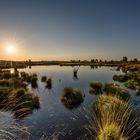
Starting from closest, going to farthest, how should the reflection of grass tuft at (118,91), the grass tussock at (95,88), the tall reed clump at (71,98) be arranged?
1. the tall reed clump at (71,98)
2. the reflection of grass tuft at (118,91)
3. the grass tussock at (95,88)

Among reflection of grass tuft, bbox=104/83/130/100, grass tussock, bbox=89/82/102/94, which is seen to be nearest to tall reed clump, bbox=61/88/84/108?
reflection of grass tuft, bbox=104/83/130/100

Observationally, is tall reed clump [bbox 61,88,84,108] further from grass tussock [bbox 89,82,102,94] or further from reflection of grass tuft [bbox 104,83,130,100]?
grass tussock [bbox 89,82,102,94]

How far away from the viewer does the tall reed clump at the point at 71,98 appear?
84.7 feet

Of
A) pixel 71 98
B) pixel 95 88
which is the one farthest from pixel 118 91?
pixel 95 88

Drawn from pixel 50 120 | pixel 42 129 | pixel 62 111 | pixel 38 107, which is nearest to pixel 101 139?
pixel 42 129

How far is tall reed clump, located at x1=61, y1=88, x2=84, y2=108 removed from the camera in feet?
84.7

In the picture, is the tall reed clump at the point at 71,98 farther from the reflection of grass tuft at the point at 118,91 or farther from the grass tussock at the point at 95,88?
the grass tussock at the point at 95,88

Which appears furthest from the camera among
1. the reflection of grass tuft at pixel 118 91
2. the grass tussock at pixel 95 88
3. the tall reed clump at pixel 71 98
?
the grass tussock at pixel 95 88

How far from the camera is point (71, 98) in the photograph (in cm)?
2712

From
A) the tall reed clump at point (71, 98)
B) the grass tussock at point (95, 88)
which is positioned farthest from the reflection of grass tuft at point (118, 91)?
the tall reed clump at point (71, 98)

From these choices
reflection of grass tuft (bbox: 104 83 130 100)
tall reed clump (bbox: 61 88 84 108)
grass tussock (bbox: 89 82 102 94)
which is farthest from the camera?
grass tussock (bbox: 89 82 102 94)

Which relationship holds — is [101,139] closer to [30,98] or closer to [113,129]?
[113,129]

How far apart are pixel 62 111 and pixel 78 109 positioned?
1705 millimetres

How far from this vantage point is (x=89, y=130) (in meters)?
16.9
